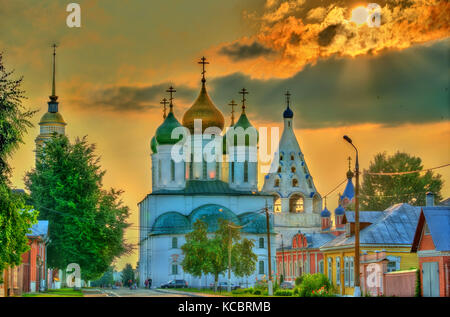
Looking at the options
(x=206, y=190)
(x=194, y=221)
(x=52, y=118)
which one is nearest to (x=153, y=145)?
(x=206, y=190)

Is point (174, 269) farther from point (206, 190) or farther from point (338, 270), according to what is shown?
point (338, 270)

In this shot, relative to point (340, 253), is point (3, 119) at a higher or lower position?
higher

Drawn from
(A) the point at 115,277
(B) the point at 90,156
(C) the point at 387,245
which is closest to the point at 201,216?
(B) the point at 90,156

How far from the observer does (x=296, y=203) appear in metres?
116

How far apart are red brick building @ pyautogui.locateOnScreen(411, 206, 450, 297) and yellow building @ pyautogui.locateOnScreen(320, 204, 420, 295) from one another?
24.9 feet

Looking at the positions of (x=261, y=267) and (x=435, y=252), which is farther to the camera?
(x=261, y=267)

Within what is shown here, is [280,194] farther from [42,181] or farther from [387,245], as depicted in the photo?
[387,245]

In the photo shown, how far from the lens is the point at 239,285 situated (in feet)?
249

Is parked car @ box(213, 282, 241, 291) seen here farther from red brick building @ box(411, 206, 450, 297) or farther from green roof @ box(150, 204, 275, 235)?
red brick building @ box(411, 206, 450, 297)

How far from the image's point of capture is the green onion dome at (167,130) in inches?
3420

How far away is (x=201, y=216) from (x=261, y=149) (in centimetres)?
1803

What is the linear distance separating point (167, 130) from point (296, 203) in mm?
33319

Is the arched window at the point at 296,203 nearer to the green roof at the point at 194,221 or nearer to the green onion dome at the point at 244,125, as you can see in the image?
the green onion dome at the point at 244,125

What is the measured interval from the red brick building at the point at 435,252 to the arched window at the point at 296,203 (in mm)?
76416
